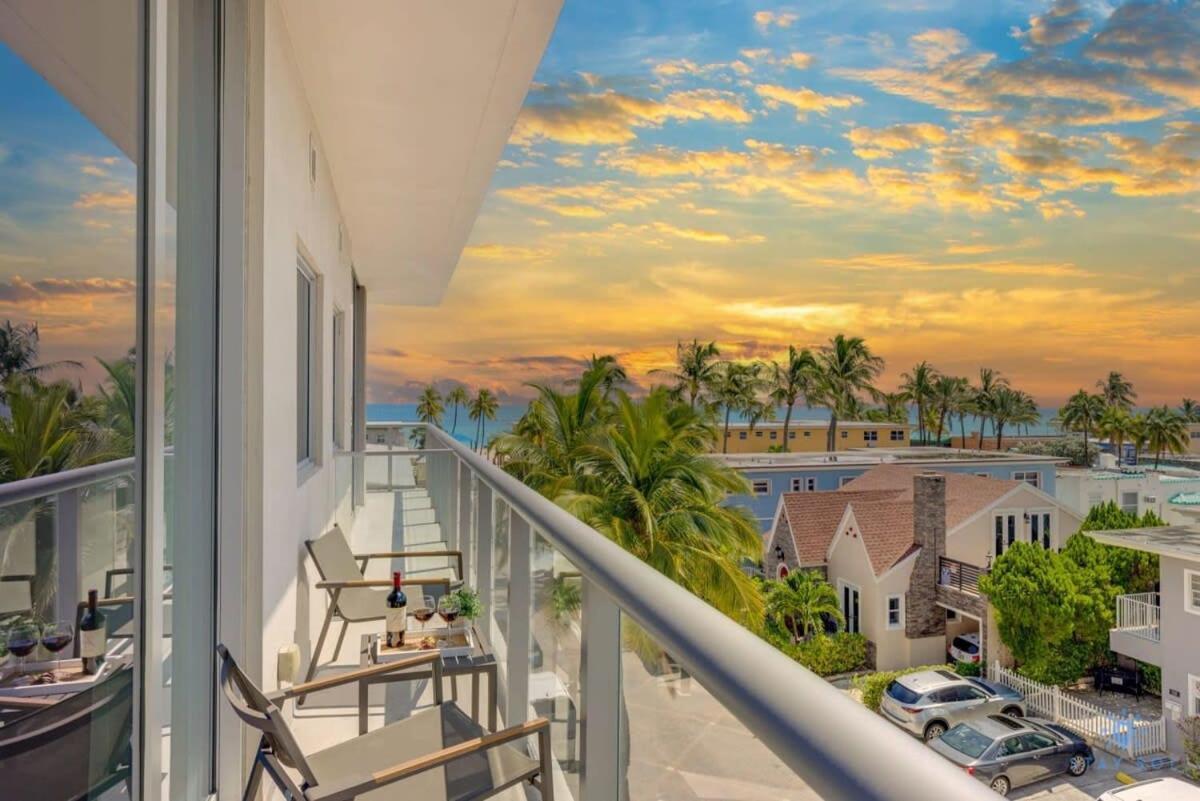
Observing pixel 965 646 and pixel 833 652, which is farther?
pixel 965 646

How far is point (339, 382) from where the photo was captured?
20.4ft

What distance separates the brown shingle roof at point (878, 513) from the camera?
2966 cm

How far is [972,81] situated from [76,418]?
59.5 metres

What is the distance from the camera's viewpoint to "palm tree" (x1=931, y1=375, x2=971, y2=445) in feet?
150

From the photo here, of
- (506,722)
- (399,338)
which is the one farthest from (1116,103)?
(506,722)

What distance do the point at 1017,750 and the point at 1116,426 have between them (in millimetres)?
30641

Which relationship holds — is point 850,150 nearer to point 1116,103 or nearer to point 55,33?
point 1116,103

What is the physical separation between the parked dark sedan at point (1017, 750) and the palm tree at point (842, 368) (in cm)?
2837

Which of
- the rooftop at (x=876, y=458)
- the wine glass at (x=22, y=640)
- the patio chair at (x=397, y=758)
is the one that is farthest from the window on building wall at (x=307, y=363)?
the rooftop at (x=876, y=458)

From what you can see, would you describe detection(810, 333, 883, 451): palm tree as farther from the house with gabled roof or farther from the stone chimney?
the stone chimney

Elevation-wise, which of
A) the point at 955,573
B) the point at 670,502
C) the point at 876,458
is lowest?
the point at 955,573

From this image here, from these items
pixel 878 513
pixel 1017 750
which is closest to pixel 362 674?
pixel 1017 750

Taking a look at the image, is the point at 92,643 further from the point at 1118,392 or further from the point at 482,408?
the point at 1118,392

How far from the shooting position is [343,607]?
372 centimetres
